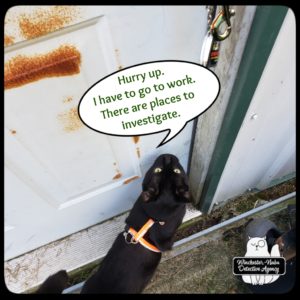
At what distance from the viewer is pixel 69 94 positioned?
2.35 ft

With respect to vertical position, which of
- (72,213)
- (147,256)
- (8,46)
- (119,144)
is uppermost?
(8,46)

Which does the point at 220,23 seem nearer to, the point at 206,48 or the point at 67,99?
the point at 206,48

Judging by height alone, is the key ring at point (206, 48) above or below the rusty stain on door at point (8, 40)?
below

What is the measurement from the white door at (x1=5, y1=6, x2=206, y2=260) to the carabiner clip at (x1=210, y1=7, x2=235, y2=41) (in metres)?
0.06

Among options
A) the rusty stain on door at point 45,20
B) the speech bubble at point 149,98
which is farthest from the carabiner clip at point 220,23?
the rusty stain on door at point 45,20

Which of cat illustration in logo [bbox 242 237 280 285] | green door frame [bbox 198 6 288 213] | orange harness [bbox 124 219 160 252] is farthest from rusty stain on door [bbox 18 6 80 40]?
cat illustration in logo [bbox 242 237 280 285]

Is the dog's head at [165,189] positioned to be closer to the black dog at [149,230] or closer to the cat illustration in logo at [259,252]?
the black dog at [149,230]

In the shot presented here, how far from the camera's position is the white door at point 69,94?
57cm

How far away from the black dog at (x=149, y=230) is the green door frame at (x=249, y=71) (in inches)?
7.4

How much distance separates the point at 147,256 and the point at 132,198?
311 mm

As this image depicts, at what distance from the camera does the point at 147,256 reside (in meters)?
1.21
